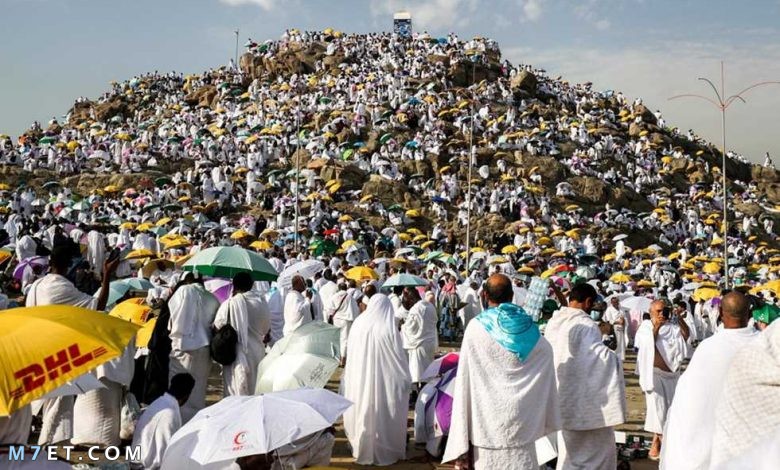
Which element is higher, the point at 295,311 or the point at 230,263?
the point at 230,263

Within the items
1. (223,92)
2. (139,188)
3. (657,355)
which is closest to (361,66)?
(223,92)

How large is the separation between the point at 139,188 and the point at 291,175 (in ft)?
22.6

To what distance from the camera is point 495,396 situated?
13.7ft

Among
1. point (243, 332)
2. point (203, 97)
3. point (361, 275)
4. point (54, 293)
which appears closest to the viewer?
point (54, 293)

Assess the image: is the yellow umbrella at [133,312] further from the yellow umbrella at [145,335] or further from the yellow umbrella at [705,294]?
the yellow umbrella at [705,294]

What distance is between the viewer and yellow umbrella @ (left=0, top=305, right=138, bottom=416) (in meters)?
2.76

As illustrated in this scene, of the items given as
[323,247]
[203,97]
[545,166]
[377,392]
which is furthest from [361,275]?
[203,97]

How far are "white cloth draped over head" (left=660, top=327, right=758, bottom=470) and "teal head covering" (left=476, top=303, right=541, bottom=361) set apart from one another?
0.88 meters

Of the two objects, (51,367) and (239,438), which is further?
(239,438)

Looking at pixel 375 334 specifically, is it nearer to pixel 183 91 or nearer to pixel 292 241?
pixel 292 241

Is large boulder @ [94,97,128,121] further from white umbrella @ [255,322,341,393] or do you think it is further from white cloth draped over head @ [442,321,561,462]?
white cloth draped over head @ [442,321,561,462]

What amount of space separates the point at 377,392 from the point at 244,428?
8.32 feet

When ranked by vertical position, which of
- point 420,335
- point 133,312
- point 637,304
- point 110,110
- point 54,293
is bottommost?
point 637,304

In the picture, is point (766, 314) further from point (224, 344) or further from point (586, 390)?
point (224, 344)
